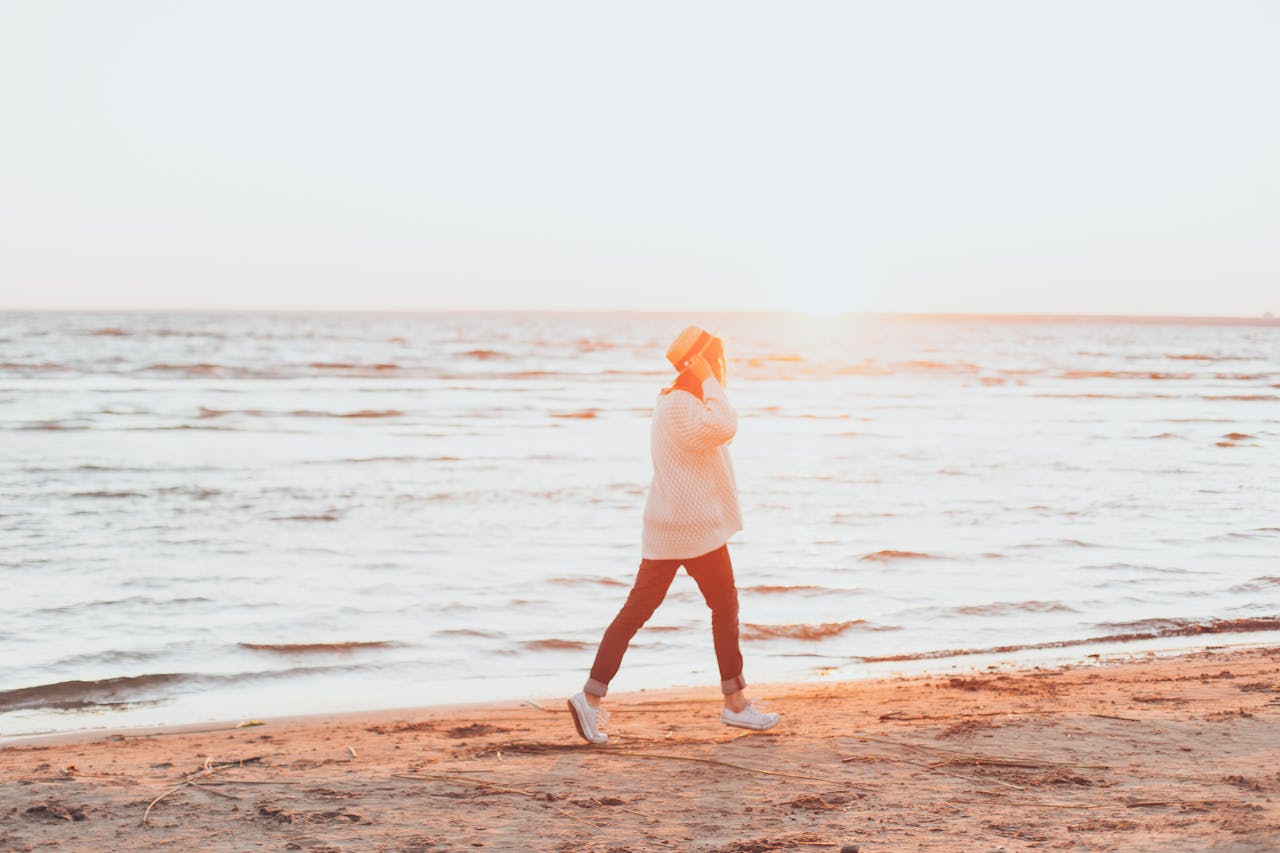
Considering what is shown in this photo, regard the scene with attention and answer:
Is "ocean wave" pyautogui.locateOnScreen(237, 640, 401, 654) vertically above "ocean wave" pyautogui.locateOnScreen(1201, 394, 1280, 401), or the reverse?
"ocean wave" pyautogui.locateOnScreen(1201, 394, 1280, 401)

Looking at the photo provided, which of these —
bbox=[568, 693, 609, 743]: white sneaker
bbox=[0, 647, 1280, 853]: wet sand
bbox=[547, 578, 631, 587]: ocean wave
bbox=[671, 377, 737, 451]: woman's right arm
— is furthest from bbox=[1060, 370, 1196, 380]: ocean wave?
bbox=[568, 693, 609, 743]: white sneaker

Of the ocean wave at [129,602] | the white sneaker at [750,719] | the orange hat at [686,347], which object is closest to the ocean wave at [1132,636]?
the white sneaker at [750,719]

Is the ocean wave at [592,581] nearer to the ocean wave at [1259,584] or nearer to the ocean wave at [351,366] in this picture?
the ocean wave at [1259,584]

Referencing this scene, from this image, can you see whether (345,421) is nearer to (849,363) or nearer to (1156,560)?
(1156,560)

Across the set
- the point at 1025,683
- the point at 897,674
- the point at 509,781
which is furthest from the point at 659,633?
the point at 509,781

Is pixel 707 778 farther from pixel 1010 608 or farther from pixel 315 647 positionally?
pixel 1010 608

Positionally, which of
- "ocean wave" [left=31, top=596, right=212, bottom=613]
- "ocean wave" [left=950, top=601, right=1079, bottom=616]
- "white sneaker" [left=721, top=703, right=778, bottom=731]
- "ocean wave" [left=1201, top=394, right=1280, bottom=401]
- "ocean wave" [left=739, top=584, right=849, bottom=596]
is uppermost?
"white sneaker" [left=721, top=703, right=778, bottom=731]

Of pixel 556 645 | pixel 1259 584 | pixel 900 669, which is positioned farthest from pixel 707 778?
pixel 1259 584

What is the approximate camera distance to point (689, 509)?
5117 mm

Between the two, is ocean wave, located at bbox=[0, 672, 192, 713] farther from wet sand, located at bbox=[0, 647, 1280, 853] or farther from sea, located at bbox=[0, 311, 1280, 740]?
wet sand, located at bbox=[0, 647, 1280, 853]

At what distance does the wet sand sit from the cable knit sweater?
3.01 ft

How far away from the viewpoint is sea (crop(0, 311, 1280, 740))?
A: 7039mm

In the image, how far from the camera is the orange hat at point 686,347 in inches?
201

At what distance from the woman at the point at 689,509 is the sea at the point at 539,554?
49.9 inches
